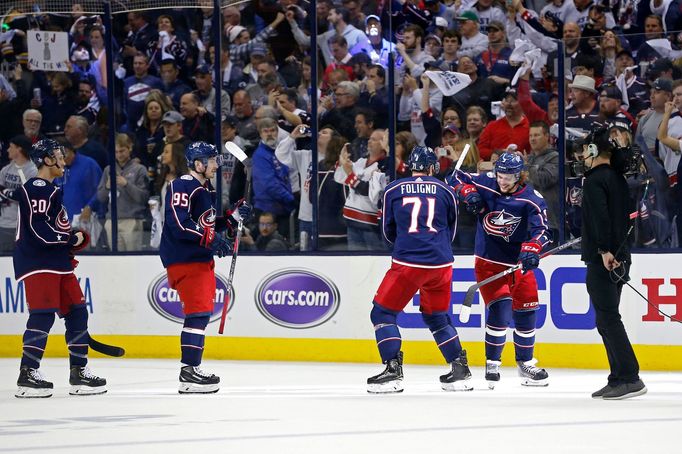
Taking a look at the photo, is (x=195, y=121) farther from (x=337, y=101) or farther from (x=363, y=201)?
(x=363, y=201)

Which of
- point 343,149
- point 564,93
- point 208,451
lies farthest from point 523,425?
point 343,149

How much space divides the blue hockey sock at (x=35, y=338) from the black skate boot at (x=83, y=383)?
0.83 ft

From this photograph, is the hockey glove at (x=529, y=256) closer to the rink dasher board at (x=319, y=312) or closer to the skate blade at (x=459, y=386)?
the skate blade at (x=459, y=386)

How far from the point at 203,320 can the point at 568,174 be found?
321 cm

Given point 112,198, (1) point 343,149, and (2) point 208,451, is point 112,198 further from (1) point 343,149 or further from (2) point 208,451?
(2) point 208,451

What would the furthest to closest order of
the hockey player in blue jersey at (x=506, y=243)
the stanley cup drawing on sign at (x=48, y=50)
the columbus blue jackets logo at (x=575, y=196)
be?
the stanley cup drawing on sign at (x=48, y=50) < the columbus blue jackets logo at (x=575, y=196) < the hockey player in blue jersey at (x=506, y=243)

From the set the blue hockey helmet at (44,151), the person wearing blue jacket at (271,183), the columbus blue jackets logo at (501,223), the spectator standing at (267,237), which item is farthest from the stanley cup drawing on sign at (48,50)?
the columbus blue jackets logo at (501,223)

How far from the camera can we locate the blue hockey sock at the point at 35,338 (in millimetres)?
8531

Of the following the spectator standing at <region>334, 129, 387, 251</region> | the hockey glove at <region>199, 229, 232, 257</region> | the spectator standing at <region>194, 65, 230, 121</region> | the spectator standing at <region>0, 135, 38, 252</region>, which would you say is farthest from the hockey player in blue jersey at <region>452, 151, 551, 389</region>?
the spectator standing at <region>0, 135, 38, 252</region>

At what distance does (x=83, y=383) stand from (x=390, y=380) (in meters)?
2.01

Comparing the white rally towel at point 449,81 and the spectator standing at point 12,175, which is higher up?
the white rally towel at point 449,81

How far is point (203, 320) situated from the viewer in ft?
27.9

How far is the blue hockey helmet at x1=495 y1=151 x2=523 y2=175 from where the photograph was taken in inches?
341

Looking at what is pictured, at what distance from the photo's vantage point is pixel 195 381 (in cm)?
853
